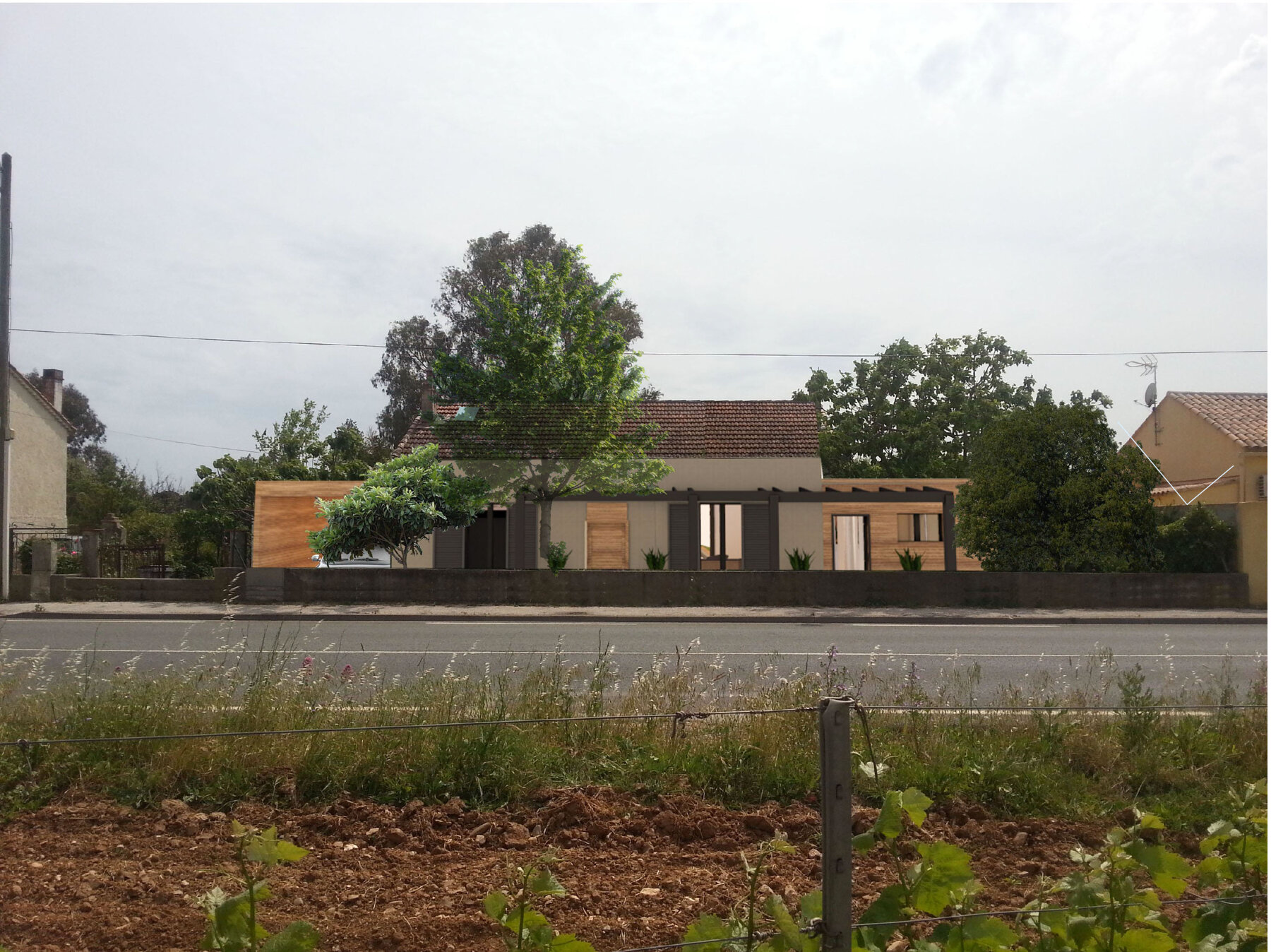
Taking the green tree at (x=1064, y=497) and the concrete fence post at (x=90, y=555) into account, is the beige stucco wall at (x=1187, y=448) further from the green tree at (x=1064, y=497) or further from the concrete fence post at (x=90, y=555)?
the concrete fence post at (x=90, y=555)

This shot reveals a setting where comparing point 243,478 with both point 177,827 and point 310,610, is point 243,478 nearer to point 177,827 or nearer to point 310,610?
point 310,610

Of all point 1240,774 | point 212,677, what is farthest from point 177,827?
point 1240,774

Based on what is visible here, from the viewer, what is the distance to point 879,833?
3.21 m

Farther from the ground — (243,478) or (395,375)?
(395,375)

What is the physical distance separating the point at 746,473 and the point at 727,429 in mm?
2032

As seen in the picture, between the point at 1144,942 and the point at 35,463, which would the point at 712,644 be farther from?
the point at 35,463

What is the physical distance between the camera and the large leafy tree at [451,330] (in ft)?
135

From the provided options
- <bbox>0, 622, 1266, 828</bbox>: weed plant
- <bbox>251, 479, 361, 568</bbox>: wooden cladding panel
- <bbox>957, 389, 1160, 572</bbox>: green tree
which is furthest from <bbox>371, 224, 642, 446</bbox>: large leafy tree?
<bbox>0, 622, 1266, 828</bbox>: weed plant

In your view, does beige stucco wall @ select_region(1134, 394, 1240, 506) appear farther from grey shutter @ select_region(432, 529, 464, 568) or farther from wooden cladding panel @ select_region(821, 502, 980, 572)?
grey shutter @ select_region(432, 529, 464, 568)

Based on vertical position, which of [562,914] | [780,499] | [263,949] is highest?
[780,499]

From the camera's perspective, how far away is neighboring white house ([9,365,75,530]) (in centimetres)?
3394

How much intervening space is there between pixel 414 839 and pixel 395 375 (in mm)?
39185

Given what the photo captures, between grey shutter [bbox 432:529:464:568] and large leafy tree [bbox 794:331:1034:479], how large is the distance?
16.3 m

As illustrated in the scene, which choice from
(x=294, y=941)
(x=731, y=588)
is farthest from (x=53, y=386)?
(x=294, y=941)
